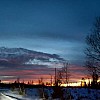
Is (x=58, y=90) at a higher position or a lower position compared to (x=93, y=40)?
lower

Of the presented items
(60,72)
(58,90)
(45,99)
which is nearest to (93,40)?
(58,90)

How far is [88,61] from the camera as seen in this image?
42.8m

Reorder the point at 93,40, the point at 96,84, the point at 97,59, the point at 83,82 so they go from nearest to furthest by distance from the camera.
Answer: the point at 97,59 → the point at 93,40 → the point at 96,84 → the point at 83,82

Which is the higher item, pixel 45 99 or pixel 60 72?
pixel 60 72

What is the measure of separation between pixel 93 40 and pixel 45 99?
19.0 metres

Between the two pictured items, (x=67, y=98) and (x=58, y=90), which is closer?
(x=67, y=98)

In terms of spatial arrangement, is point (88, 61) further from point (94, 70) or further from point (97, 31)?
point (97, 31)

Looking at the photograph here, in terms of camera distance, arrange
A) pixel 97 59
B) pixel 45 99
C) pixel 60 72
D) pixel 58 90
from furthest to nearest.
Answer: pixel 60 72 → pixel 97 59 → pixel 58 90 → pixel 45 99

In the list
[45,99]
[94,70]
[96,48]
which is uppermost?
[96,48]

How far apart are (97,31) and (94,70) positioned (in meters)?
5.39

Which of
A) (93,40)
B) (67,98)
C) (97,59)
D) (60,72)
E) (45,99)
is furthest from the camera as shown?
(60,72)

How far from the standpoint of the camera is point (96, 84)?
6303 centimetres

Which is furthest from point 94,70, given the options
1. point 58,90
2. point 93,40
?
point 58,90

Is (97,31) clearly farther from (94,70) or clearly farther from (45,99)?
(45,99)
